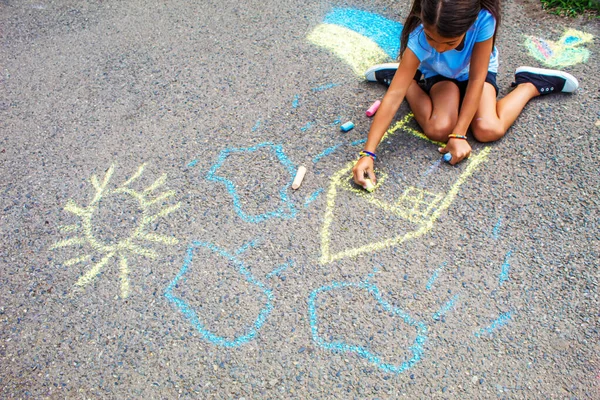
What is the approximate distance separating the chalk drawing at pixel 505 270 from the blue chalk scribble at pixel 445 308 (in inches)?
8.6

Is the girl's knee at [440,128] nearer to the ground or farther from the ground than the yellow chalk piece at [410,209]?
farther from the ground

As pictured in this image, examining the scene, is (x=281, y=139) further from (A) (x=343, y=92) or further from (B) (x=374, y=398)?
(B) (x=374, y=398)

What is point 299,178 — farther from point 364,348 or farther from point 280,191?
point 364,348

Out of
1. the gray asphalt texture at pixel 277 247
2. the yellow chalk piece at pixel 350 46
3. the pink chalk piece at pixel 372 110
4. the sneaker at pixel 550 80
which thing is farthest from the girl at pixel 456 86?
the yellow chalk piece at pixel 350 46

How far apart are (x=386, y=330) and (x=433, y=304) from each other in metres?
0.25

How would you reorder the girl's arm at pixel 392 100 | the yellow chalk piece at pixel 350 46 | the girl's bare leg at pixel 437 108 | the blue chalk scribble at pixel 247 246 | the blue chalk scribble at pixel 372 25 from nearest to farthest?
the blue chalk scribble at pixel 247 246, the girl's arm at pixel 392 100, the girl's bare leg at pixel 437 108, the yellow chalk piece at pixel 350 46, the blue chalk scribble at pixel 372 25

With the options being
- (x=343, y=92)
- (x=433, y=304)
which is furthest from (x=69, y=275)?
(x=343, y=92)

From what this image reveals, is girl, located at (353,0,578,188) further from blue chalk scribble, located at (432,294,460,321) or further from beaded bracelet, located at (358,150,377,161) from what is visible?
blue chalk scribble, located at (432,294,460,321)

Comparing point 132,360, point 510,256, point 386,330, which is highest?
point 510,256

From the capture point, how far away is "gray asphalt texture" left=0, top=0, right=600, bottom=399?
1953 mm

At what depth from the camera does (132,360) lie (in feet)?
6.66

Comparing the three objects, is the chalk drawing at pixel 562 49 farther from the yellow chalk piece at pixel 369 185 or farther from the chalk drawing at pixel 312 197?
the chalk drawing at pixel 312 197

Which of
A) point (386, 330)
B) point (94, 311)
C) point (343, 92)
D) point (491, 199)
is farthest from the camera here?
point (343, 92)

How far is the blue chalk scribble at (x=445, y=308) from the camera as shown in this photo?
2043 millimetres
